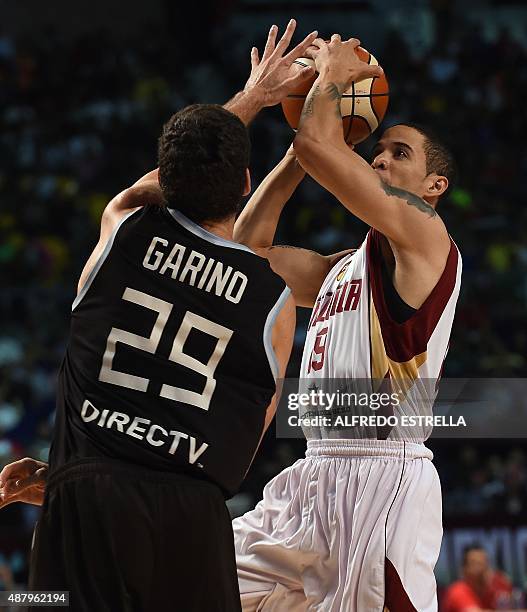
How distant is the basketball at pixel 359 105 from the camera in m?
4.26

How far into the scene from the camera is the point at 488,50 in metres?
15.1

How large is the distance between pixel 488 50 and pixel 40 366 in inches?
332

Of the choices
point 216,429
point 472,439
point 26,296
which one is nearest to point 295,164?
point 216,429

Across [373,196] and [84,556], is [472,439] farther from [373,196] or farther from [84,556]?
[84,556]

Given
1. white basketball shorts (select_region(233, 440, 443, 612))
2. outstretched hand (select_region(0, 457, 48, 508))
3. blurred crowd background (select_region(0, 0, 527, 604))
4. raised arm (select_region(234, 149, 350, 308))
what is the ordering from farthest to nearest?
blurred crowd background (select_region(0, 0, 527, 604)), raised arm (select_region(234, 149, 350, 308)), white basketball shorts (select_region(233, 440, 443, 612)), outstretched hand (select_region(0, 457, 48, 508))

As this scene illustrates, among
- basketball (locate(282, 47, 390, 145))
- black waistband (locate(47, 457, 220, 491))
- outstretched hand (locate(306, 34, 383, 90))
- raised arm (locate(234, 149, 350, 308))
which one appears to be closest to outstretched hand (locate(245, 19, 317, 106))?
outstretched hand (locate(306, 34, 383, 90))

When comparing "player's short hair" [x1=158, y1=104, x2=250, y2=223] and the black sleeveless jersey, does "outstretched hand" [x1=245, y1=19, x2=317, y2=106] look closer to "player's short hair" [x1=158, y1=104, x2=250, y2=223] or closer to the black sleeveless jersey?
"player's short hair" [x1=158, y1=104, x2=250, y2=223]

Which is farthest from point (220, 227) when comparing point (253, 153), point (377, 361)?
point (253, 153)

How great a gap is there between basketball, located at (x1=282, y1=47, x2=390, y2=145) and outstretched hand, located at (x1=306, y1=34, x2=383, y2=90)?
0.12 m

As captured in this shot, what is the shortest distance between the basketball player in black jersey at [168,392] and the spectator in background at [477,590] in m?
5.55

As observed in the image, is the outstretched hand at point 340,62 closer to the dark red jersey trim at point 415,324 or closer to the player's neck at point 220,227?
the dark red jersey trim at point 415,324

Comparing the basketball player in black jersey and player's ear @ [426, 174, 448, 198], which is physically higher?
player's ear @ [426, 174, 448, 198]

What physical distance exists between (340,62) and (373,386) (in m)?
1.28

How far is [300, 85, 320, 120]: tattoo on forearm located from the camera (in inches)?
154
